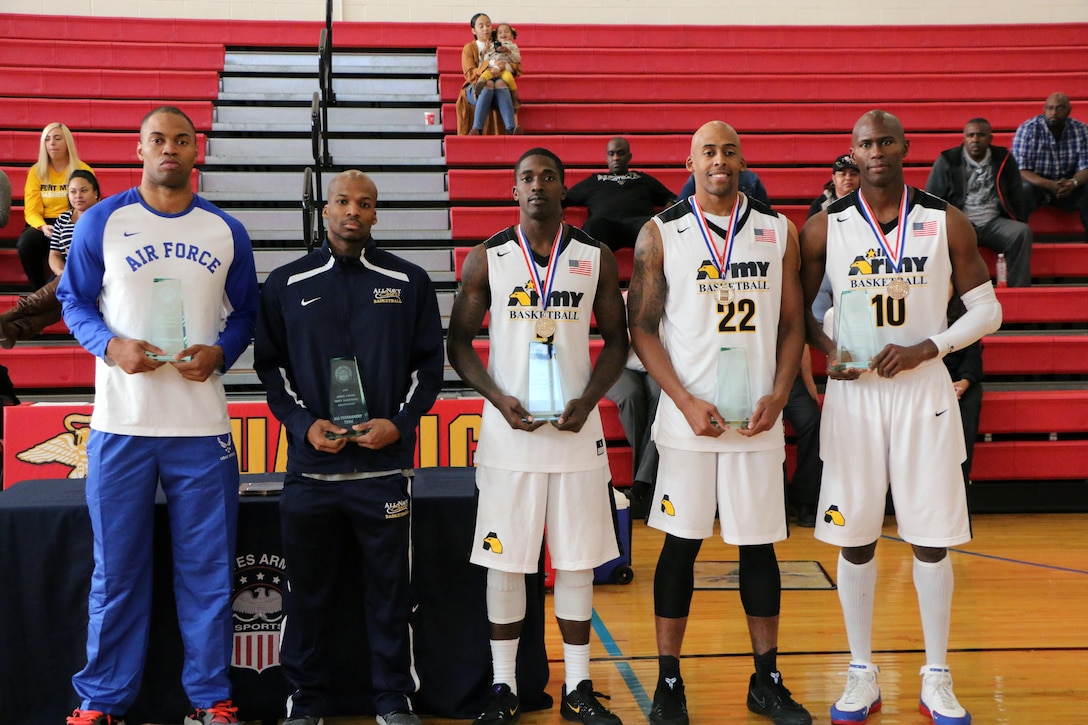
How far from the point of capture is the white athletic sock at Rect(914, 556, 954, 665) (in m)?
3.47

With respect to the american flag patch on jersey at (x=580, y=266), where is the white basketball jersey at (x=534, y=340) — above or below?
below

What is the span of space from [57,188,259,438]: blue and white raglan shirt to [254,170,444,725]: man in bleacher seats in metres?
0.21

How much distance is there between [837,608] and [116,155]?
7.45 meters

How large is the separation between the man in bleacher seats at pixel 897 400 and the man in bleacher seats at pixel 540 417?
80 centimetres

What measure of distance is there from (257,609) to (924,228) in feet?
8.86

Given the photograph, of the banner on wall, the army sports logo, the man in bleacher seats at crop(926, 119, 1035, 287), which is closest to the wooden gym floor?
the army sports logo

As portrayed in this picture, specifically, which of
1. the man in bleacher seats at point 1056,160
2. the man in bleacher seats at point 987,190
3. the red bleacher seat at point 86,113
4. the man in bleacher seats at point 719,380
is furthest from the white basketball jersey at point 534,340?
the red bleacher seat at point 86,113

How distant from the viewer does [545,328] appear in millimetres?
3383

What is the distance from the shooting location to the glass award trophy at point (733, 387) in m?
3.29

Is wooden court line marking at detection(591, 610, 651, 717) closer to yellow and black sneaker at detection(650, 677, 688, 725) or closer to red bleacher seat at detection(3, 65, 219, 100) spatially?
yellow and black sneaker at detection(650, 677, 688, 725)

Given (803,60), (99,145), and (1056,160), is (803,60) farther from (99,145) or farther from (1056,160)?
(99,145)

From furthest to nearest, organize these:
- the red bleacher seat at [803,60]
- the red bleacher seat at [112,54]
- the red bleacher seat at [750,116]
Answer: the red bleacher seat at [803,60] → the red bleacher seat at [112,54] → the red bleacher seat at [750,116]

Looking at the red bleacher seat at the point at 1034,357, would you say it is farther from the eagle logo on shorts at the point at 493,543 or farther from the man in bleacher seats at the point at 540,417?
the eagle logo on shorts at the point at 493,543

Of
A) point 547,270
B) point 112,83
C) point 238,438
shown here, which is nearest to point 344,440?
point 547,270
